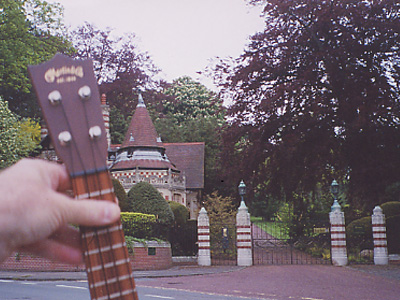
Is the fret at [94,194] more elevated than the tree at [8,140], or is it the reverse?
the tree at [8,140]

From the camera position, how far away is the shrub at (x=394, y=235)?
2441 cm

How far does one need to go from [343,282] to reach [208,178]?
91.2 feet

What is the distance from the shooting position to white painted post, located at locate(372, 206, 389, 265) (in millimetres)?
23000

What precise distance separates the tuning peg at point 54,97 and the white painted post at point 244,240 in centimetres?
2245

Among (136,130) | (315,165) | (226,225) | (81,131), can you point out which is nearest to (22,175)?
(81,131)

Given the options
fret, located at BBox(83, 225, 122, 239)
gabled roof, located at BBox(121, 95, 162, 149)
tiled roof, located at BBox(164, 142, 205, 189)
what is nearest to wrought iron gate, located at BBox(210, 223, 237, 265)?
gabled roof, located at BBox(121, 95, 162, 149)

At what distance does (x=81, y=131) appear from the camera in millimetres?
1513

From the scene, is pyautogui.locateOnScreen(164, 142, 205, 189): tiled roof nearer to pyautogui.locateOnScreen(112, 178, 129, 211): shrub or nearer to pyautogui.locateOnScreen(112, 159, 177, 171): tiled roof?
pyautogui.locateOnScreen(112, 159, 177, 171): tiled roof

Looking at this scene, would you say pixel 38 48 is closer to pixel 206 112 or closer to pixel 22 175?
pixel 206 112

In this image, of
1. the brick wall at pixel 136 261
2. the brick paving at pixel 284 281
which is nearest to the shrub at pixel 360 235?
the brick paving at pixel 284 281

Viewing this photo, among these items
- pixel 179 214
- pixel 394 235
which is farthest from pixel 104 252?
pixel 179 214

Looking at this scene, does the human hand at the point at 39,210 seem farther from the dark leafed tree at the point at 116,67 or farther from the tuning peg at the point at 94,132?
the dark leafed tree at the point at 116,67

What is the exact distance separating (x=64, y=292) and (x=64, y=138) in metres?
12.7

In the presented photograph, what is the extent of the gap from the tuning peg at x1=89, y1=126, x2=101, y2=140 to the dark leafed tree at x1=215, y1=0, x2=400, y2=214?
63.9 ft
